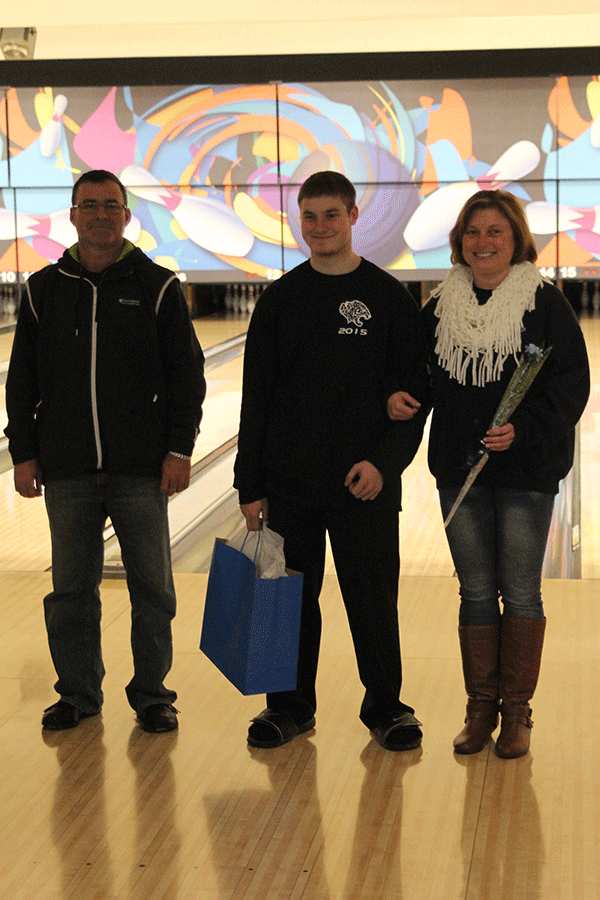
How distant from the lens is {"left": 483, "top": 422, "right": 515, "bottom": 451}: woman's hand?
1.83m

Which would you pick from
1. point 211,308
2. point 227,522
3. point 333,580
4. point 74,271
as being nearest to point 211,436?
point 227,522

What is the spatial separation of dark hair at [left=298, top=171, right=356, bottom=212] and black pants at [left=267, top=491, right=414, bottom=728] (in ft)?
1.80

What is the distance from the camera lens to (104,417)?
207cm

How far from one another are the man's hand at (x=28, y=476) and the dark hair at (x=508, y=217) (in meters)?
0.92

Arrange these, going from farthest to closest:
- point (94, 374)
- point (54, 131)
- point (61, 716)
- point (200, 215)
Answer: point (200, 215) < point (54, 131) < point (61, 716) < point (94, 374)

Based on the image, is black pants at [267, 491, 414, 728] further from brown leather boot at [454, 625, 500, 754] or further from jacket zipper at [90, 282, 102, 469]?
jacket zipper at [90, 282, 102, 469]

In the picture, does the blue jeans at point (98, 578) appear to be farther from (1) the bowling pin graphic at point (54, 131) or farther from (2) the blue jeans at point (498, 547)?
(1) the bowling pin graphic at point (54, 131)

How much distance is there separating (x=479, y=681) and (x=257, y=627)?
442mm

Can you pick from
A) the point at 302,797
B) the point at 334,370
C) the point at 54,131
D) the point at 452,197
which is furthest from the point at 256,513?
the point at 54,131

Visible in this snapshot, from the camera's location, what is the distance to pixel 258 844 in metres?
1.69

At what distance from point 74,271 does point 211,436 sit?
10.5 feet

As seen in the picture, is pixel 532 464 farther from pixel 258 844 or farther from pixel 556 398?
pixel 258 844

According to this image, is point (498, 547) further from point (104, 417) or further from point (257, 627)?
point (104, 417)

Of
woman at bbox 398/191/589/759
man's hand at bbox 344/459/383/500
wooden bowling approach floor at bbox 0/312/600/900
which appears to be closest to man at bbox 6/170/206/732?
wooden bowling approach floor at bbox 0/312/600/900
